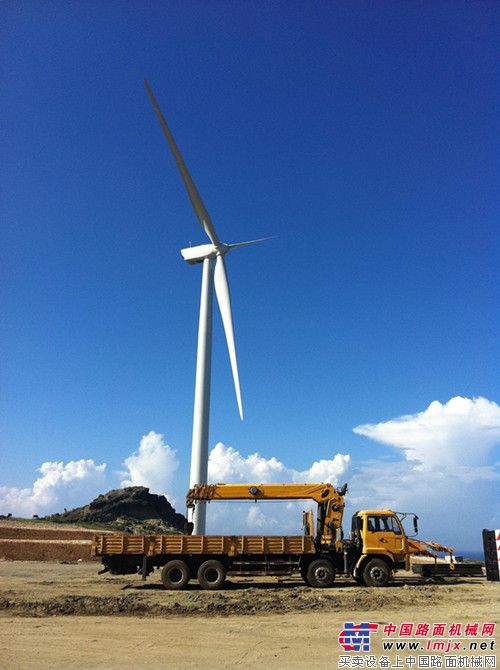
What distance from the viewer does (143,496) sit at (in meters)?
75.9

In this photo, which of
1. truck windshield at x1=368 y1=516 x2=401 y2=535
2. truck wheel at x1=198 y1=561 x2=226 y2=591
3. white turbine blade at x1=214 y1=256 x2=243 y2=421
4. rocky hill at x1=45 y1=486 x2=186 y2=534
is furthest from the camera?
rocky hill at x1=45 y1=486 x2=186 y2=534

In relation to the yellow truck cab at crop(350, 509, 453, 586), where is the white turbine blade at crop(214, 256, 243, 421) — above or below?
above

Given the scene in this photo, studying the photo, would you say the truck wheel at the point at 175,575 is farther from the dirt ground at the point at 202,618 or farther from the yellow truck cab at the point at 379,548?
the yellow truck cab at the point at 379,548

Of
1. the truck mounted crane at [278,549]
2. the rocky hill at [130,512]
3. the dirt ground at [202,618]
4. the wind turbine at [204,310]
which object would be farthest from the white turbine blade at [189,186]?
the rocky hill at [130,512]

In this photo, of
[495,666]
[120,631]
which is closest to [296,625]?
[120,631]

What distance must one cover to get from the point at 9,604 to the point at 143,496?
202 feet

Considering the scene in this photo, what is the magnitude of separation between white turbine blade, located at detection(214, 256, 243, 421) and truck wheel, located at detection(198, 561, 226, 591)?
1393 centimetres

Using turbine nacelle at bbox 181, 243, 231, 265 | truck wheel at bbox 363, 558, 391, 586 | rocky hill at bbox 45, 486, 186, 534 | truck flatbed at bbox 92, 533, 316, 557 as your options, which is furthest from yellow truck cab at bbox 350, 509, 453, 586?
rocky hill at bbox 45, 486, 186, 534

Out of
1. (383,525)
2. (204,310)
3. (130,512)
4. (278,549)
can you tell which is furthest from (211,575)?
(130,512)

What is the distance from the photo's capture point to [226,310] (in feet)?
121

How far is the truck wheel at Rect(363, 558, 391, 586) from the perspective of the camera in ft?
69.9

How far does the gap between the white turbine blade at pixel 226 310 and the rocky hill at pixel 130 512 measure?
31.0 metres

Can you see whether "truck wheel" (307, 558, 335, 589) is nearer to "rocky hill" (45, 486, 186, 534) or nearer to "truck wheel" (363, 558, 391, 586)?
"truck wheel" (363, 558, 391, 586)

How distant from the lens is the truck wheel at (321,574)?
21.0 m
